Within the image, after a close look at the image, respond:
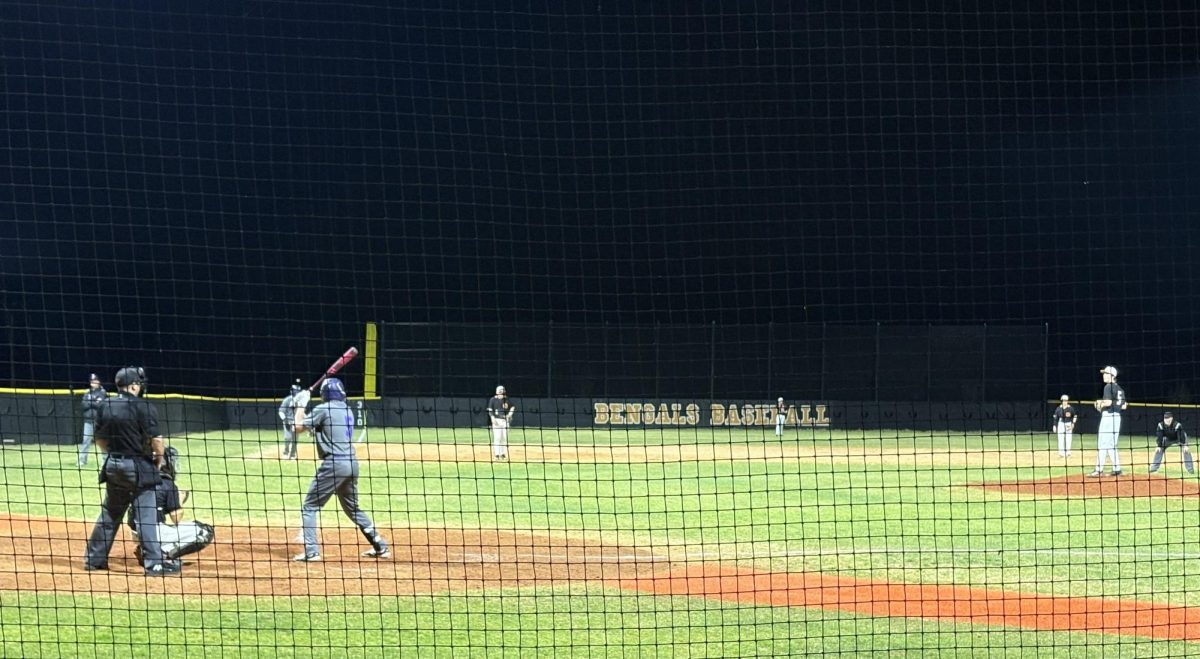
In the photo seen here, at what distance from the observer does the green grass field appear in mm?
8438

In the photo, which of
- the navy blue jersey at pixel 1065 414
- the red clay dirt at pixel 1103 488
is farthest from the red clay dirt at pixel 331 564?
the navy blue jersey at pixel 1065 414

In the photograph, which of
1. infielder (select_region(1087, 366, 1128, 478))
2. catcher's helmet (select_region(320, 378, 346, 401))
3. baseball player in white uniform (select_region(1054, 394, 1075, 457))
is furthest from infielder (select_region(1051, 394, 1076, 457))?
catcher's helmet (select_region(320, 378, 346, 401))

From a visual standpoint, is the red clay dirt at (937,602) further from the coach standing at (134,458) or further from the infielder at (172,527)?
the coach standing at (134,458)

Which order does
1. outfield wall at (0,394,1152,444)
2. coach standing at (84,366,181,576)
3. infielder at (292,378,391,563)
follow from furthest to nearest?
outfield wall at (0,394,1152,444) → infielder at (292,378,391,563) → coach standing at (84,366,181,576)

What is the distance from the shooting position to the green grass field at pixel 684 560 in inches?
332

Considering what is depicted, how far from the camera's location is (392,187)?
82.4 ft

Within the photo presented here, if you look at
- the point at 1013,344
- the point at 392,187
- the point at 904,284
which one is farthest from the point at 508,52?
the point at 1013,344

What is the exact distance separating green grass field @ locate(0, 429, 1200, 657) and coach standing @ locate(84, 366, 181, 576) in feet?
2.16

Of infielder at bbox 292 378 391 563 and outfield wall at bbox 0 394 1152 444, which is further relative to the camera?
outfield wall at bbox 0 394 1152 444

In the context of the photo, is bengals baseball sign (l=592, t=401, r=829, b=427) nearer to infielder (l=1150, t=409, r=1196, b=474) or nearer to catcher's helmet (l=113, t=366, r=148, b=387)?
infielder (l=1150, t=409, r=1196, b=474)

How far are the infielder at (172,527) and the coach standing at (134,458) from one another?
90 millimetres

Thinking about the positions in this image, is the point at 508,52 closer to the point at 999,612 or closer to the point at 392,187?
the point at 392,187

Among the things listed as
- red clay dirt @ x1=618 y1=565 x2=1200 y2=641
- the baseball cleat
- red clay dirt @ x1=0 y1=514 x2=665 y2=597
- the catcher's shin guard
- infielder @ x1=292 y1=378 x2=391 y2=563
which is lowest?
red clay dirt @ x1=618 y1=565 x2=1200 y2=641

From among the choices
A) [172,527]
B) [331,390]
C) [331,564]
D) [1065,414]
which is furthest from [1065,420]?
[172,527]
